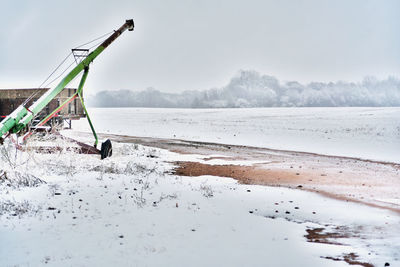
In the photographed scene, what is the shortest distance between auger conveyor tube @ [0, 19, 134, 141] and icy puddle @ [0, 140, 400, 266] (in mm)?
2206

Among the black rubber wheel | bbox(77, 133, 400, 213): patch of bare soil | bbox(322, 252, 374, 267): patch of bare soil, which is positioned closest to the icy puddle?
bbox(322, 252, 374, 267): patch of bare soil

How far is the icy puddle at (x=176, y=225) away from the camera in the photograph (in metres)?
5.63

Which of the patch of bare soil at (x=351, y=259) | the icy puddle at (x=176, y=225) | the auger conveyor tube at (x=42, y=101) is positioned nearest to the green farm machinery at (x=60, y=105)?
the auger conveyor tube at (x=42, y=101)

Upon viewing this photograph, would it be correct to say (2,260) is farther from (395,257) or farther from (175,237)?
(395,257)

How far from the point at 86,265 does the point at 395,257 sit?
5.09 m

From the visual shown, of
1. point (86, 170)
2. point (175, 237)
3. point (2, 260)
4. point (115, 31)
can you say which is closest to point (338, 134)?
point (115, 31)

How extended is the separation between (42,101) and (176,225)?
8.40m

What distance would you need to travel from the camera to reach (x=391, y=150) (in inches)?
898

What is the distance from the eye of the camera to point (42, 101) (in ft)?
41.6

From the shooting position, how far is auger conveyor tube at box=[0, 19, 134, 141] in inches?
469

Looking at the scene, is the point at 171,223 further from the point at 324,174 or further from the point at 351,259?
the point at 324,174

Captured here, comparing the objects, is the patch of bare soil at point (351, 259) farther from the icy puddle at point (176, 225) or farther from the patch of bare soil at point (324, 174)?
the patch of bare soil at point (324, 174)

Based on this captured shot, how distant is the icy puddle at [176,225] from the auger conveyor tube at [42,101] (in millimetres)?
2206

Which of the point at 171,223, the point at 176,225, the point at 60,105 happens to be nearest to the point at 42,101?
the point at 60,105
